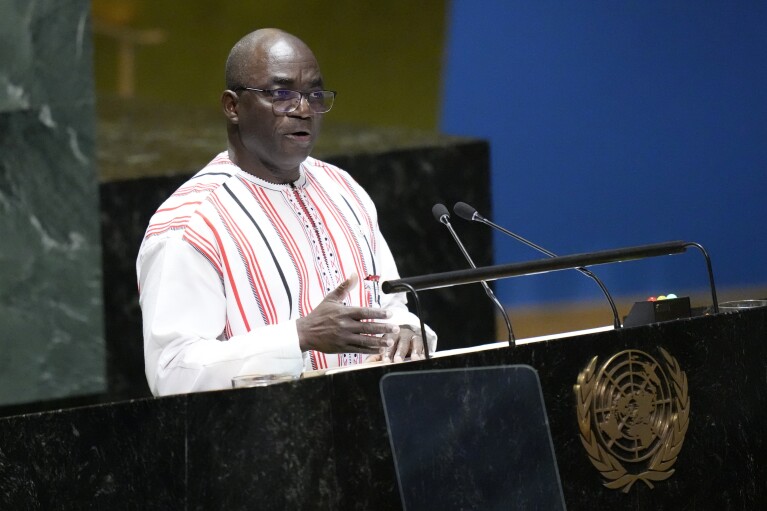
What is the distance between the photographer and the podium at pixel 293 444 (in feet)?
8.93

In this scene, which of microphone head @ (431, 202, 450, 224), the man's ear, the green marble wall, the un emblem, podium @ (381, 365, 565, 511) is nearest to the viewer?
podium @ (381, 365, 565, 511)

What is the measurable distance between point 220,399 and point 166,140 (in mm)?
4387

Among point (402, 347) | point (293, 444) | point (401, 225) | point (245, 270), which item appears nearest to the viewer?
point (293, 444)

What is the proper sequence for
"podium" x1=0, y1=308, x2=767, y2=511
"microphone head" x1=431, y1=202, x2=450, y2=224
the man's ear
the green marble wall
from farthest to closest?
1. the green marble wall
2. the man's ear
3. "microphone head" x1=431, y1=202, x2=450, y2=224
4. "podium" x1=0, y1=308, x2=767, y2=511

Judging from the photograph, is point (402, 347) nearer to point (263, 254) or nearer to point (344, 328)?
point (344, 328)

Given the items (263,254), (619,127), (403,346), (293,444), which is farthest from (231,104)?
(619,127)

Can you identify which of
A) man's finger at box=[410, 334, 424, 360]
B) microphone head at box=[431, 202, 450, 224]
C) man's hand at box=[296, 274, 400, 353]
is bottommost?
man's finger at box=[410, 334, 424, 360]

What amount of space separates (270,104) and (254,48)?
0.16m

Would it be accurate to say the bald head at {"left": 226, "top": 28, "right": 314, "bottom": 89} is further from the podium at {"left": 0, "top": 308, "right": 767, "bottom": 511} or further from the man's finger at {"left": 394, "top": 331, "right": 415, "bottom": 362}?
the podium at {"left": 0, "top": 308, "right": 767, "bottom": 511}

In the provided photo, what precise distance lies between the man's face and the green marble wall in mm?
2456

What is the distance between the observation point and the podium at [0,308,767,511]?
272cm

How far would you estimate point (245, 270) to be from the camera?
363 centimetres

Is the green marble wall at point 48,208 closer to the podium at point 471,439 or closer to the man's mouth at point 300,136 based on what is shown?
the man's mouth at point 300,136

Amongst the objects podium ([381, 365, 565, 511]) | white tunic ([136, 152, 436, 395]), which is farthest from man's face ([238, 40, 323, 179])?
podium ([381, 365, 565, 511])
